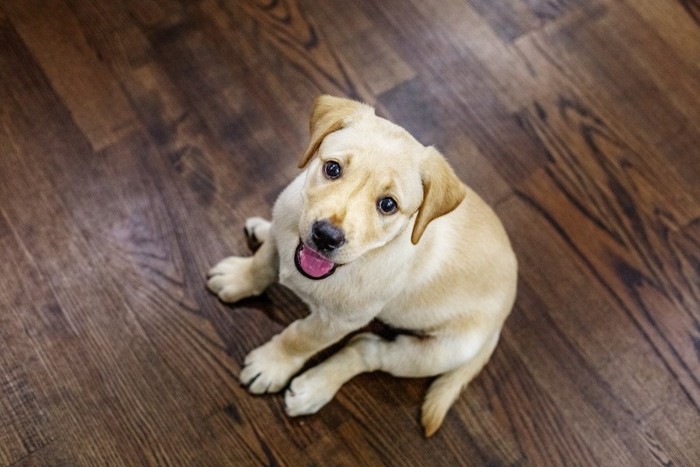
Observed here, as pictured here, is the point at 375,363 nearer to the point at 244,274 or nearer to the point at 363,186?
the point at 244,274

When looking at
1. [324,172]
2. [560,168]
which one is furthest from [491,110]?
[324,172]

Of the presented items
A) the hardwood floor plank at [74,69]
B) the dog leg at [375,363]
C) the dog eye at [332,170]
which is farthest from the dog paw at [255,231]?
the dog eye at [332,170]

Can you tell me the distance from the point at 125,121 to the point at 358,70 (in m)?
0.82

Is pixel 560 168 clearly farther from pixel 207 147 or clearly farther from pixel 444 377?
pixel 207 147

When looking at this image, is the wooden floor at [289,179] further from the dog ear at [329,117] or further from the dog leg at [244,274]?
the dog ear at [329,117]

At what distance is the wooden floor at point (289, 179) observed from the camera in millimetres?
1991

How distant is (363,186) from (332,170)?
83mm

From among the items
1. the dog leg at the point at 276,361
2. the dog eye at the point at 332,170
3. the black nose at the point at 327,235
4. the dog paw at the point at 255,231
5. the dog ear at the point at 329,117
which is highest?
the dog ear at the point at 329,117

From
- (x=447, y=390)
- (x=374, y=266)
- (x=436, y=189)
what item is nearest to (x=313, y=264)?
(x=374, y=266)

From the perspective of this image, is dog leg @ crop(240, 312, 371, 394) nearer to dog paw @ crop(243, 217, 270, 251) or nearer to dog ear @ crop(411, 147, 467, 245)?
dog paw @ crop(243, 217, 270, 251)

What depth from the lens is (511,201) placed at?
2383 mm

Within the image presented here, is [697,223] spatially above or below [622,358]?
above

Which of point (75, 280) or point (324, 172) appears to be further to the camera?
point (75, 280)

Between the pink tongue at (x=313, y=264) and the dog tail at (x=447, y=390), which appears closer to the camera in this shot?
the pink tongue at (x=313, y=264)
